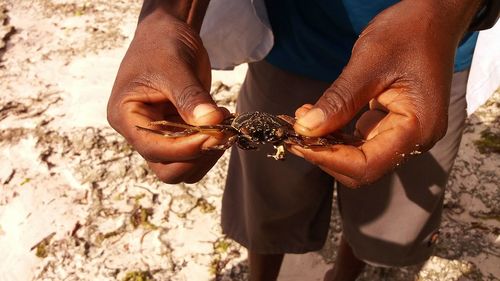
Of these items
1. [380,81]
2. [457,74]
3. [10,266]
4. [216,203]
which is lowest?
[10,266]

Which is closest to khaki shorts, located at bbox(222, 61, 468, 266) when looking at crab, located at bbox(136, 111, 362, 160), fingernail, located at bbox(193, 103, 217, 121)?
crab, located at bbox(136, 111, 362, 160)

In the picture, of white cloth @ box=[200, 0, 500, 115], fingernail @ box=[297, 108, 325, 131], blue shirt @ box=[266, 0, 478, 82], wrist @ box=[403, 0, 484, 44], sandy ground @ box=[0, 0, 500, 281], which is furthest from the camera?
sandy ground @ box=[0, 0, 500, 281]

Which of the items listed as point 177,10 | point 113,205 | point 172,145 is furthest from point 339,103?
point 113,205

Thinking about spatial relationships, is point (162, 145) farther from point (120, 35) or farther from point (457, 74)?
point (120, 35)

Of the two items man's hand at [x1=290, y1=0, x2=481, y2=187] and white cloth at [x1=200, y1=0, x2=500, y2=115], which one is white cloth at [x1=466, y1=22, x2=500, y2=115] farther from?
man's hand at [x1=290, y1=0, x2=481, y2=187]

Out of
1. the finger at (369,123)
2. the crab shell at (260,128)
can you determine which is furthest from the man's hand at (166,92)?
the finger at (369,123)

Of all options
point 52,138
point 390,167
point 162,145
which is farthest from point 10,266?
point 390,167

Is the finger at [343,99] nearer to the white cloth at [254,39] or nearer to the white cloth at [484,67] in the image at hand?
the white cloth at [254,39]

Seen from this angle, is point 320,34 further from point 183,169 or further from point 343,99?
point 183,169
